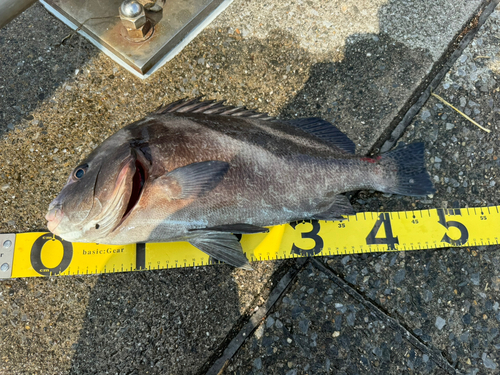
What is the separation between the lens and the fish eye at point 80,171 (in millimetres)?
2035

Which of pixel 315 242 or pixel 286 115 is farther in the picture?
pixel 286 115

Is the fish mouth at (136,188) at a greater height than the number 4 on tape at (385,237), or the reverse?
the fish mouth at (136,188)

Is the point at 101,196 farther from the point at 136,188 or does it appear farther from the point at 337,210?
the point at 337,210

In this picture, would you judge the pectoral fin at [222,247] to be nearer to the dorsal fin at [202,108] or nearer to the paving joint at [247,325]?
the paving joint at [247,325]

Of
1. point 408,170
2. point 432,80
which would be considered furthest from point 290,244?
point 432,80

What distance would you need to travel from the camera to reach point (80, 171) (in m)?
2.04

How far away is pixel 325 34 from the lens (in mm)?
2986

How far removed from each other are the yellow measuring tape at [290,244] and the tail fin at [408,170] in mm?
265

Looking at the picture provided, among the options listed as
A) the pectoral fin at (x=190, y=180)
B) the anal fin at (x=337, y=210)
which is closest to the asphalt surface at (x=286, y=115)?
the anal fin at (x=337, y=210)

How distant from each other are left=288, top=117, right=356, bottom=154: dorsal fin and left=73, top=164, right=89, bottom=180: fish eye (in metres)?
1.53

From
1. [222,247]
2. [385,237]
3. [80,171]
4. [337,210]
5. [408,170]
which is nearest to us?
[80,171]

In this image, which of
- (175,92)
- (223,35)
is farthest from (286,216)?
(223,35)

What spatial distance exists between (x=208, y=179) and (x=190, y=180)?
115 mm

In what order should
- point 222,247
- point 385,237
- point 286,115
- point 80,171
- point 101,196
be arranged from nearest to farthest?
point 101,196 → point 80,171 → point 222,247 → point 385,237 → point 286,115
